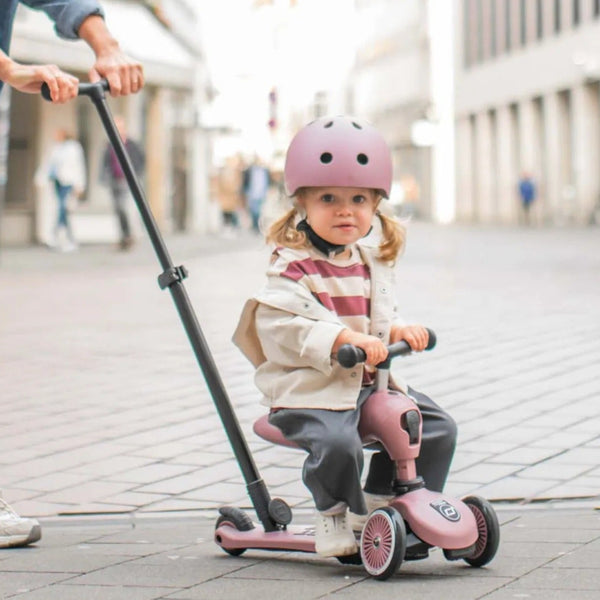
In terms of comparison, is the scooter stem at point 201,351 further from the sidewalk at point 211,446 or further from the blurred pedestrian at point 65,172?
the blurred pedestrian at point 65,172

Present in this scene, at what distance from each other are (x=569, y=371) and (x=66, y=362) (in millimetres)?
2769

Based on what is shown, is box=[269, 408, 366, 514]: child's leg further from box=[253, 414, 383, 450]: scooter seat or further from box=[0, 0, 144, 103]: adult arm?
box=[0, 0, 144, 103]: adult arm

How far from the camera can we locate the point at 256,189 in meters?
34.7

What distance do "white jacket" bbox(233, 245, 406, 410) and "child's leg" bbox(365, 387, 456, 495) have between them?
4.5 inches

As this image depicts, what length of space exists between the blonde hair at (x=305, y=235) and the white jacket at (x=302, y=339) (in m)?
0.03

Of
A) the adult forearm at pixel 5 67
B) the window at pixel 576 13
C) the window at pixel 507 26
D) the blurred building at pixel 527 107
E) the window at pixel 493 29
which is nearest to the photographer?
the adult forearm at pixel 5 67

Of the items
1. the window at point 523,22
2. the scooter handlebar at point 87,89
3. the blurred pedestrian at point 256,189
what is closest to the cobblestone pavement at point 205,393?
the scooter handlebar at point 87,89

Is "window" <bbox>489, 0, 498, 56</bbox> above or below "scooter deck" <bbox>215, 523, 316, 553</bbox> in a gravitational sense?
above

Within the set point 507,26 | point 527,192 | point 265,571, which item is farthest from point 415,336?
point 507,26

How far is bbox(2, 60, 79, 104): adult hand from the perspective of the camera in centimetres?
404

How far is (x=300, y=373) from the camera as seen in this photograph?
13.0 feet

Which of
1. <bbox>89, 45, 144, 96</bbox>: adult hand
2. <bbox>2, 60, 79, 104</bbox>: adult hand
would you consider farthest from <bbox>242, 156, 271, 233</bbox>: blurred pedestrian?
<bbox>2, 60, 79, 104</bbox>: adult hand

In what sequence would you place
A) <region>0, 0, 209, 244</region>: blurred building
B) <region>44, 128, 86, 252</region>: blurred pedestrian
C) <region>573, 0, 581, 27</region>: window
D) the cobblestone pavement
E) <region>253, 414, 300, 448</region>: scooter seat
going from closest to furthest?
<region>253, 414, 300, 448</region>: scooter seat, the cobblestone pavement, <region>44, 128, 86, 252</region>: blurred pedestrian, <region>0, 0, 209, 244</region>: blurred building, <region>573, 0, 581, 27</region>: window

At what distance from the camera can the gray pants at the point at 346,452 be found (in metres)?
3.83
